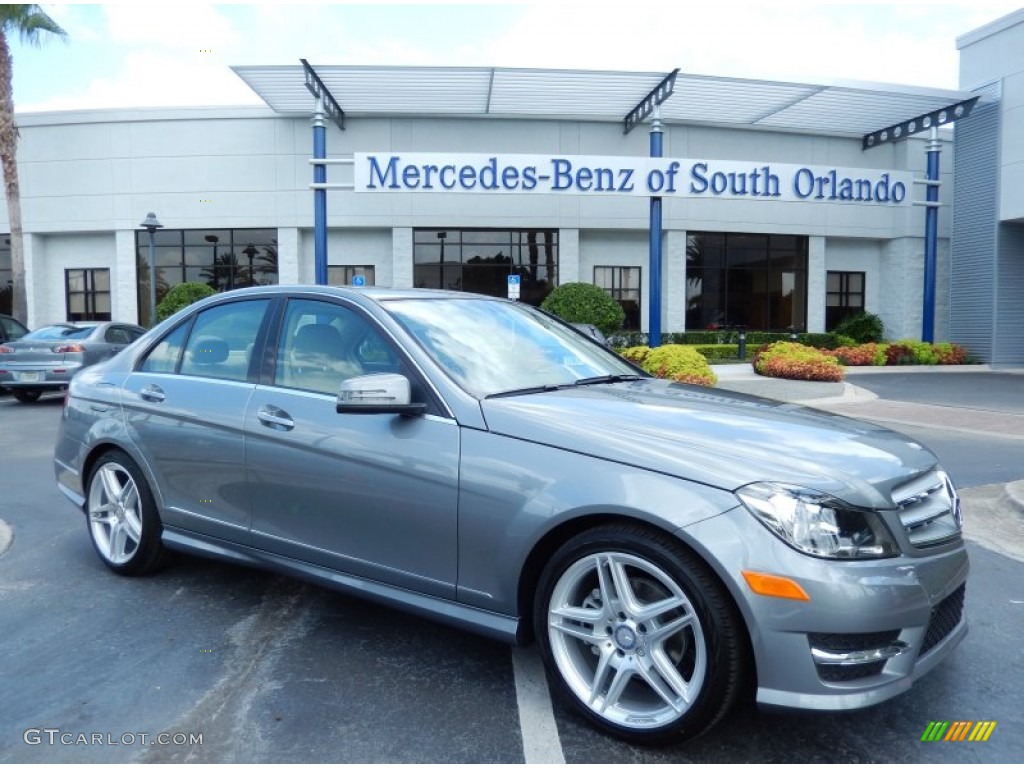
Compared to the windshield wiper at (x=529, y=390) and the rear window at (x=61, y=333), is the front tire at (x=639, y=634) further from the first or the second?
the rear window at (x=61, y=333)

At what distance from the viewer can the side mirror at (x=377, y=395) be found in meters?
3.03

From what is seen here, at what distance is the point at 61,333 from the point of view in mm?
13430

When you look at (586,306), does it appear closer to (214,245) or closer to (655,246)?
(655,246)

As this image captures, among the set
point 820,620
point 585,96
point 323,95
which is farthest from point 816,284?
point 820,620

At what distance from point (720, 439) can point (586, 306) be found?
18.3 metres

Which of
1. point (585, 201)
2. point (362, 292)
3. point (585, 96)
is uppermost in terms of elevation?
point (585, 96)

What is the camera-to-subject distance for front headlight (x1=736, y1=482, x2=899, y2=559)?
7.95ft

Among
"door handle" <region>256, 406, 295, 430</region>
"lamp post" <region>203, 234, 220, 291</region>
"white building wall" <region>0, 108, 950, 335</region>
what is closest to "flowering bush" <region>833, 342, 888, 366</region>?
"white building wall" <region>0, 108, 950, 335</region>

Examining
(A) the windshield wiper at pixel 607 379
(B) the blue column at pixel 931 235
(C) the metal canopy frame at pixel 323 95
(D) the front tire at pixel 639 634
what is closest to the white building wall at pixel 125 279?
(C) the metal canopy frame at pixel 323 95

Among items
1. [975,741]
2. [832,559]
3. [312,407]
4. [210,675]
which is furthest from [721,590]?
[210,675]

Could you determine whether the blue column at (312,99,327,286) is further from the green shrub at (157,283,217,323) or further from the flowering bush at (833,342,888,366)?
the flowering bush at (833,342,888,366)

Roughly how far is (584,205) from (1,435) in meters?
17.5

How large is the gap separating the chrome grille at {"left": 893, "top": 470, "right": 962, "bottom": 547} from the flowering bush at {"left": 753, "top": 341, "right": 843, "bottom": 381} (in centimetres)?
1222

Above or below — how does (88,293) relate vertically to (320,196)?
below
